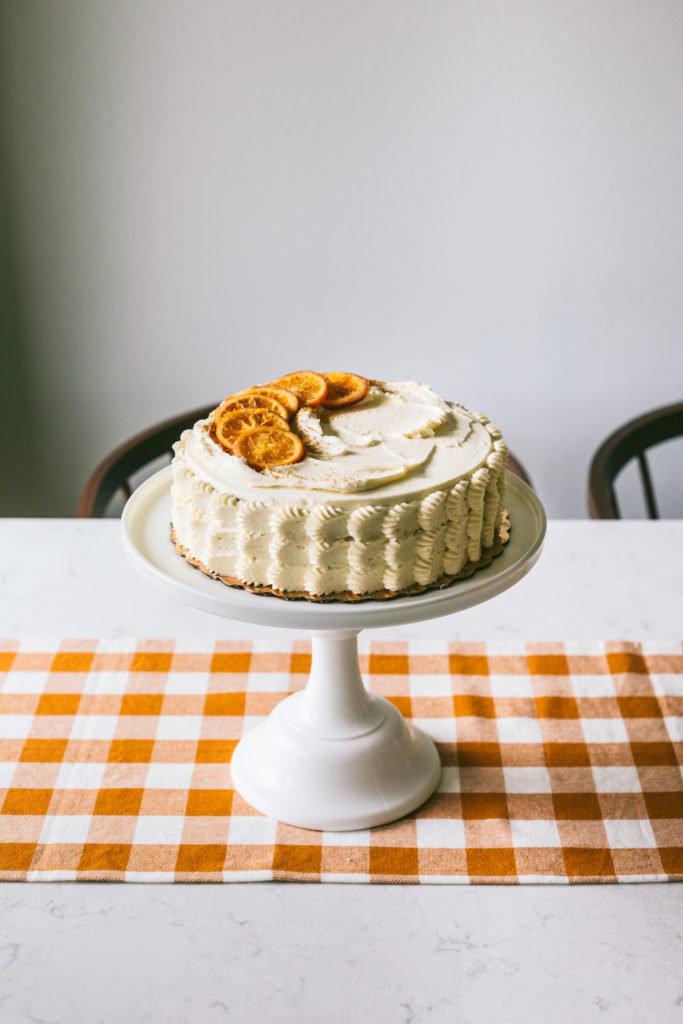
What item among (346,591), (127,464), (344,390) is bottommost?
(127,464)

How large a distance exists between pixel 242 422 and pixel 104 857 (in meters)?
0.48

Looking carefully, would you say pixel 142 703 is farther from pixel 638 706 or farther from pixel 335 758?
pixel 638 706

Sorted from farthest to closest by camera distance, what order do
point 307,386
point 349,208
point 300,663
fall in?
point 349,208
point 300,663
point 307,386

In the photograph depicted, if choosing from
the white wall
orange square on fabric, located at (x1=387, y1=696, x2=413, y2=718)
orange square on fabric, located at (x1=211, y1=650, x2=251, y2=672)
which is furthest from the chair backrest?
orange square on fabric, located at (x1=387, y1=696, x2=413, y2=718)

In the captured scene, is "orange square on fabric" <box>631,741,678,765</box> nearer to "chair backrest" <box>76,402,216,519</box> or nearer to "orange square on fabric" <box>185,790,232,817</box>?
"orange square on fabric" <box>185,790,232,817</box>

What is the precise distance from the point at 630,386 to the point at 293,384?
4.82 ft

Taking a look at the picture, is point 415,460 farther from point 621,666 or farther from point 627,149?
point 627,149

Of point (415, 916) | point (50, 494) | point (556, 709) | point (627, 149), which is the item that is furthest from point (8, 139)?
point (415, 916)

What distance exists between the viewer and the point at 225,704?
1253 millimetres

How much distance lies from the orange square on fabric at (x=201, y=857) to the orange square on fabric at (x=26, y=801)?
171mm

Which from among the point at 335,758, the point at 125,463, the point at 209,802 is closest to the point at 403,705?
the point at 335,758

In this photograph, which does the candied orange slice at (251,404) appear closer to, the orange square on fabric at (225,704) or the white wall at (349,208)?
the orange square on fabric at (225,704)

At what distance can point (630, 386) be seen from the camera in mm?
2377

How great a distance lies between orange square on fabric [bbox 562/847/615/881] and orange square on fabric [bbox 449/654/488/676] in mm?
320
